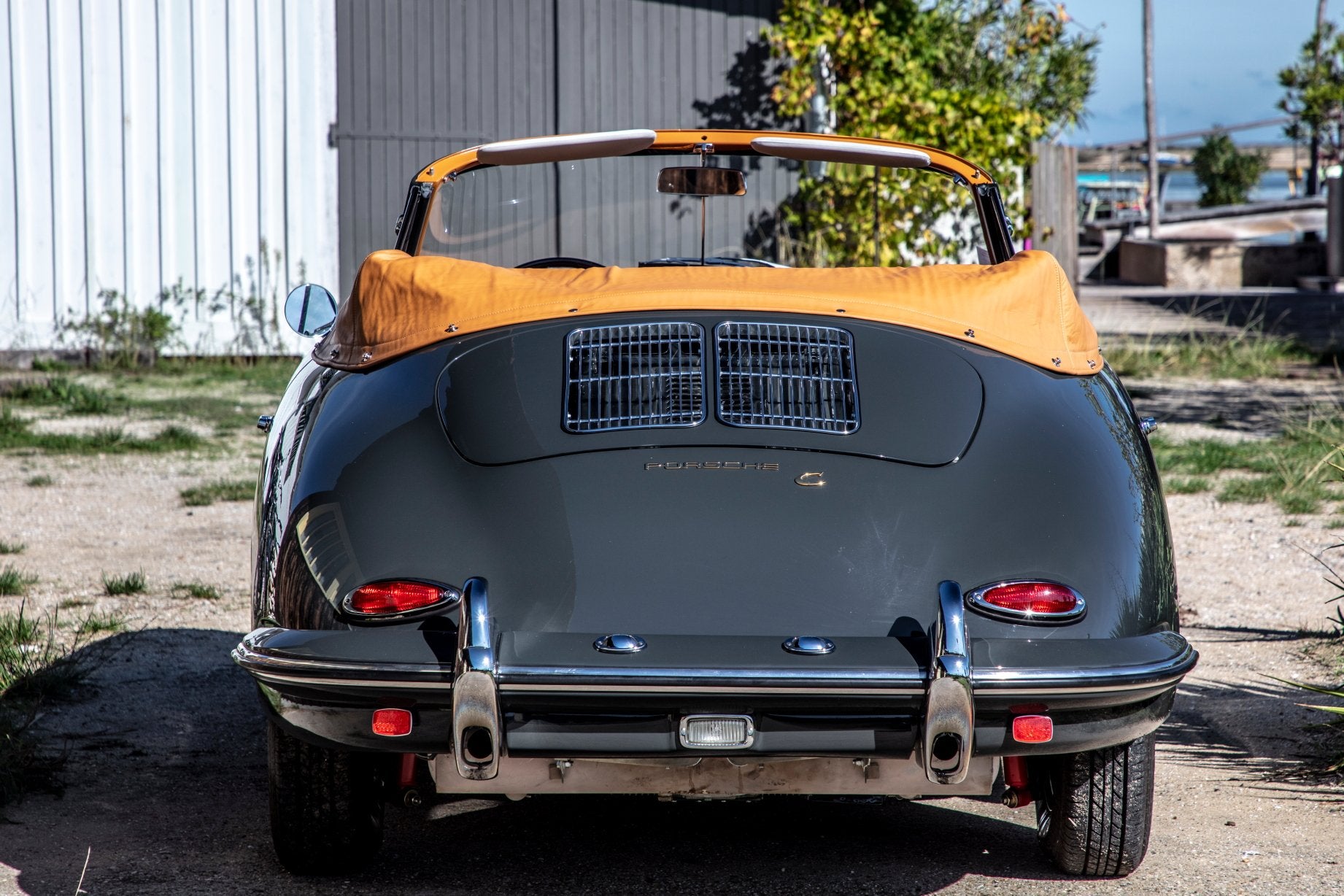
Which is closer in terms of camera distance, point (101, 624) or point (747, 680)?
point (747, 680)

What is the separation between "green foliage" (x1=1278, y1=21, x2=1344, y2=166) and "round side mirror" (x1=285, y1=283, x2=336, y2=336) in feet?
75.9

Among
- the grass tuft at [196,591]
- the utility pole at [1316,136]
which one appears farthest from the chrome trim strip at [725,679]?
the utility pole at [1316,136]

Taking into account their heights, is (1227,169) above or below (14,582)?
above

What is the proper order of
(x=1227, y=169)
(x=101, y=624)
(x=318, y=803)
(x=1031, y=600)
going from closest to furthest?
1. (x=1031, y=600)
2. (x=318, y=803)
3. (x=101, y=624)
4. (x=1227, y=169)

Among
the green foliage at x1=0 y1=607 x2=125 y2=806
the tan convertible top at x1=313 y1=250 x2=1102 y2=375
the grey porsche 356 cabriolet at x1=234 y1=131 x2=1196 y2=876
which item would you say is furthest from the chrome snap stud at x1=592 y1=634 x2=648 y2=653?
the green foliage at x1=0 y1=607 x2=125 y2=806

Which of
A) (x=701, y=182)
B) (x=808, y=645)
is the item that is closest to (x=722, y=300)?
(x=808, y=645)

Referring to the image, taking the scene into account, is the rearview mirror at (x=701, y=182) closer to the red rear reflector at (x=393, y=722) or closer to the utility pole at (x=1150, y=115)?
the red rear reflector at (x=393, y=722)

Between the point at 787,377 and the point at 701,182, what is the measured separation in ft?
4.54

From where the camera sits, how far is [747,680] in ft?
6.54

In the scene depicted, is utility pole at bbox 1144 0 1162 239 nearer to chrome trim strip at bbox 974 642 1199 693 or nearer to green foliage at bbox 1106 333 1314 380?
green foliage at bbox 1106 333 1314 380

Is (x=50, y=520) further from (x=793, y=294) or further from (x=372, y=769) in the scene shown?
(x=793, y=294)

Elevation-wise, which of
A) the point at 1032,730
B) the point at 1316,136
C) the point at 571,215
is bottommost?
the point at 1032,730

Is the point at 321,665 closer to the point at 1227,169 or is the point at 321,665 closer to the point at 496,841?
the point at 496,841

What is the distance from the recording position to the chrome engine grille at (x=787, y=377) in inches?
93.3
